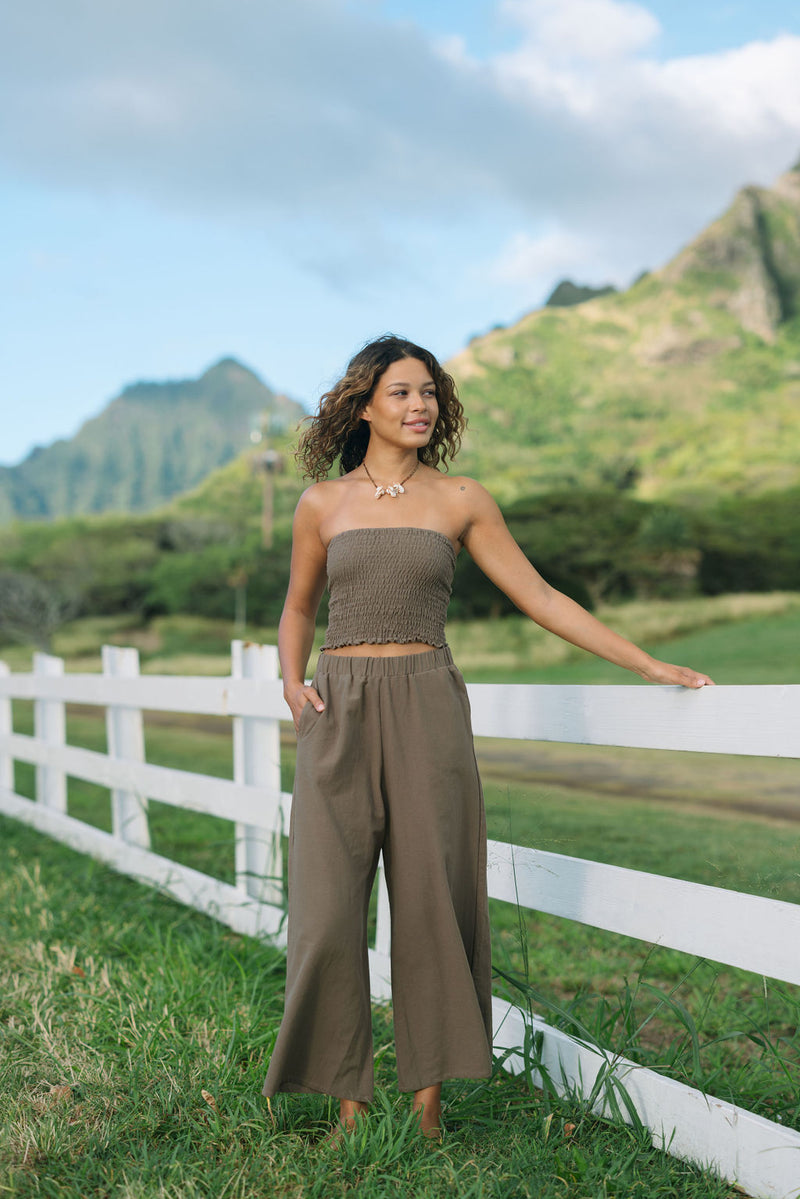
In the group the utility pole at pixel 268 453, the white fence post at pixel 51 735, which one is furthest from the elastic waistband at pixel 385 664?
the utility pole at pixel 268 453

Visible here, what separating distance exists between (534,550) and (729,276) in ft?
127

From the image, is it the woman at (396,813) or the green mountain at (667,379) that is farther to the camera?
the green mountain at (667,379)

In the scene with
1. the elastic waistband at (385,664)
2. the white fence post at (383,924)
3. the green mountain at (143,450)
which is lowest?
the white fence post at (383,924)

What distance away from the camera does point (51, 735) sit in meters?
6.65

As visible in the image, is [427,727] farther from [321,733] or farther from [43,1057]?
[43,1057]

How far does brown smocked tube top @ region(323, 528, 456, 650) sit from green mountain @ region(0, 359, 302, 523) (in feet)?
270

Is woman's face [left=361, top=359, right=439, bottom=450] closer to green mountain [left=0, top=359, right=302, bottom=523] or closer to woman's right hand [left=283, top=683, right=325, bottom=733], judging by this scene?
woman's right hand [left=283, top=683, right=325, bottom=733]

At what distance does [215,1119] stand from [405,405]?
5.53ft

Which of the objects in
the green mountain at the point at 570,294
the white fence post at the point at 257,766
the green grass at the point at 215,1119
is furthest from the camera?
the green mountain at the point at 570,294

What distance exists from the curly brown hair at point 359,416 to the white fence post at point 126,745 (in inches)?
112

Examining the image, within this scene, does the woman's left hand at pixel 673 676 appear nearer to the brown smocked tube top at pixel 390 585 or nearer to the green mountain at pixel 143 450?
the brown smocked tube top at pixel 390 585

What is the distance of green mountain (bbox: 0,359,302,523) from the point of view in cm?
8856

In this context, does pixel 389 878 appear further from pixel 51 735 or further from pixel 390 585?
pixel 51 735

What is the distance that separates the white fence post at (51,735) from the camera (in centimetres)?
659
